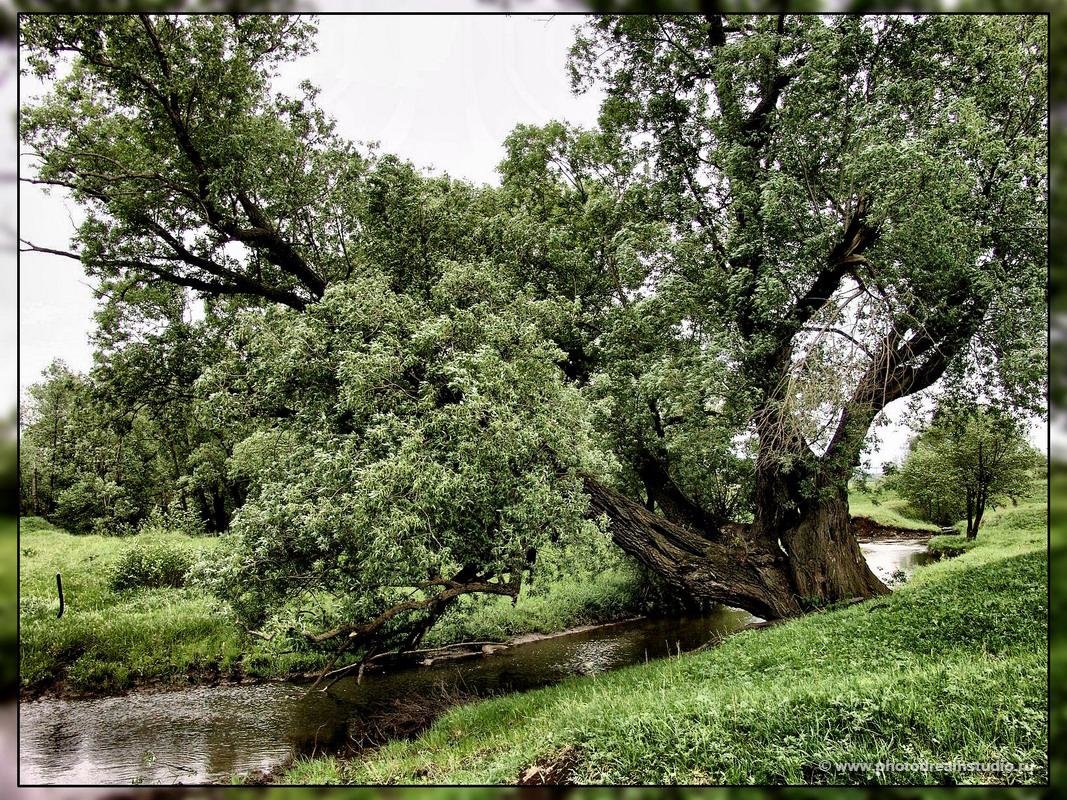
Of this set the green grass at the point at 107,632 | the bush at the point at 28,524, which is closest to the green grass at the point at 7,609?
the bush at the point at 28,524

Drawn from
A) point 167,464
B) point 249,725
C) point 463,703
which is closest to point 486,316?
point 463,703

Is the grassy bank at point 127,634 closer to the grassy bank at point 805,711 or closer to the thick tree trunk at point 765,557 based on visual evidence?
the thick tree trunk at point 765,557

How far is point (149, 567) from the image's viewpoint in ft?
51.2

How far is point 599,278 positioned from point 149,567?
14.7 metres

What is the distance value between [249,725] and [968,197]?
15.6 meters

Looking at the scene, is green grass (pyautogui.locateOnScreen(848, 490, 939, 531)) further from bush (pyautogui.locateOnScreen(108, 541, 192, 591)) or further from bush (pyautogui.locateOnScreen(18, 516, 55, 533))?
bush (pyautogui.locateOnScreen(18, 516, 55, 533))

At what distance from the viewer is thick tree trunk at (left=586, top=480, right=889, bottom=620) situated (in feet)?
38.1

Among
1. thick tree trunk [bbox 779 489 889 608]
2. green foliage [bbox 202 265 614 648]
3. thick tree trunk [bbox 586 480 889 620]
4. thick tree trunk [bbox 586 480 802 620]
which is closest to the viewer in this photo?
green foliage [bbox 202 265 614 648]

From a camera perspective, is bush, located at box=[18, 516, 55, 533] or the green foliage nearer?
bush, located at box=[18, 516, 55, 533]

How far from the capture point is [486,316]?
30.0 feet

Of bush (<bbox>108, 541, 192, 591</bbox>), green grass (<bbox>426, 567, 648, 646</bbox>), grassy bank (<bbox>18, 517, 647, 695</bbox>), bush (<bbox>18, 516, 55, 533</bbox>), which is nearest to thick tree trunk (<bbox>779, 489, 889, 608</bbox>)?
grassy bank (<bbox>18, 517, 647, 695</bbox>)

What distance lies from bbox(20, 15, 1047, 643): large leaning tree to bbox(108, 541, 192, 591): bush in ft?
24.6

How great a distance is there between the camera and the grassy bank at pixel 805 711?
475cm

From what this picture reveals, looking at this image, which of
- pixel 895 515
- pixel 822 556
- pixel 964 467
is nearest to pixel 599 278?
pixel 822 556
